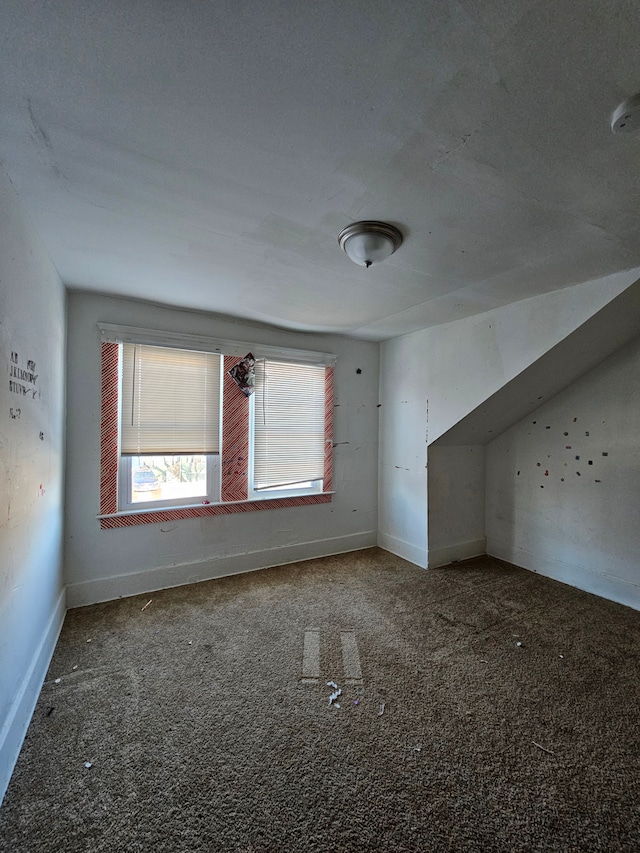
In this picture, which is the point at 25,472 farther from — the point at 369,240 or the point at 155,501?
the point at 369,240

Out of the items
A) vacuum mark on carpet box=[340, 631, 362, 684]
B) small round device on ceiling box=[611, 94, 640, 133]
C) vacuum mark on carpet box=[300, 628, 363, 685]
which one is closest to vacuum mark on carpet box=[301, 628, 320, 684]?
vacuum mark on carpet box=[300, 628, 363, 685]

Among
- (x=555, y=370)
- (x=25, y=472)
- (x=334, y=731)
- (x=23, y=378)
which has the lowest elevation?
(x=334, y=731)

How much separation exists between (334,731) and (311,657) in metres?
0.52

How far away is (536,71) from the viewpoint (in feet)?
3.08

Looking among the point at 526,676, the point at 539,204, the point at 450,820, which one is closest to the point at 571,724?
the point at 526,676

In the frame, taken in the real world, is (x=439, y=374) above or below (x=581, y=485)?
above

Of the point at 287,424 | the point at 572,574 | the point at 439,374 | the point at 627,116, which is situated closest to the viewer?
the point at 627,116

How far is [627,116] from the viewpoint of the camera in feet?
3.39

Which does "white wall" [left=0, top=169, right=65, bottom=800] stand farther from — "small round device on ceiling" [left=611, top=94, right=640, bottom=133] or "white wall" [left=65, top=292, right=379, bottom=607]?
"small round device on ceiling" [left=611, top=94, right=640, bottom=133]

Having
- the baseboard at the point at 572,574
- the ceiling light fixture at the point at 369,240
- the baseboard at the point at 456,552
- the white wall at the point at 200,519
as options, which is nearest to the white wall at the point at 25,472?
the white wall at the point at 200,519

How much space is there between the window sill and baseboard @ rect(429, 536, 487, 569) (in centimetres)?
116

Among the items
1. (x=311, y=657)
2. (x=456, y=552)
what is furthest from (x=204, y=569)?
(x=456, y=552)

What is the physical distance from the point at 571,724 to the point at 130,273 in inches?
134

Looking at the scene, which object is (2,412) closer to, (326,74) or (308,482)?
(326,74)
